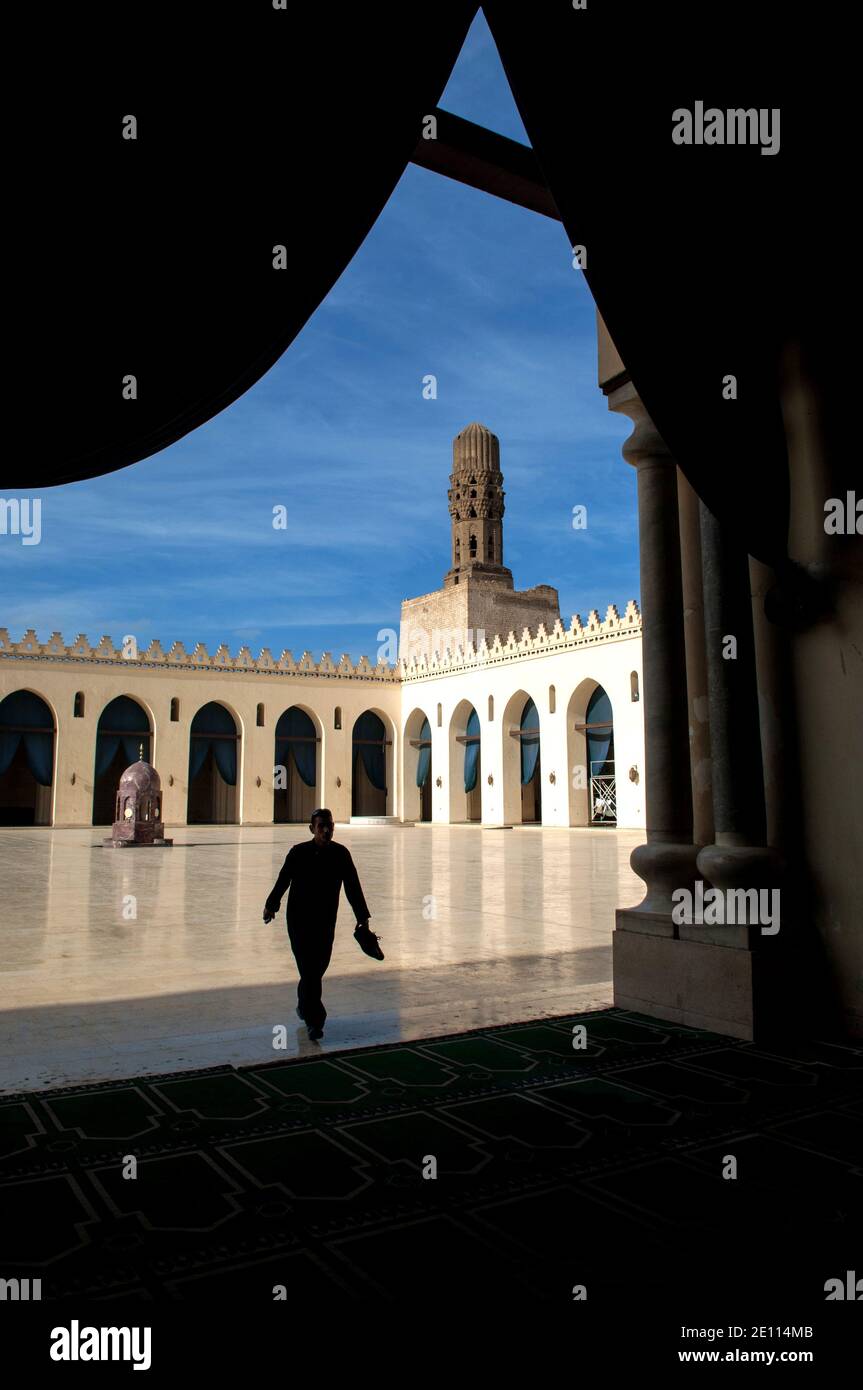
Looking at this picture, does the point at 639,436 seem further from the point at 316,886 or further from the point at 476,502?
the point at 476,502

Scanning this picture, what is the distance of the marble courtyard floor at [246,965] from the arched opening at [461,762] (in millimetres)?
17864

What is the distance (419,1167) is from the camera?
111 inches

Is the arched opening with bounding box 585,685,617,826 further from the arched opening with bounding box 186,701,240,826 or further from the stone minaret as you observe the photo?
the stone minaret

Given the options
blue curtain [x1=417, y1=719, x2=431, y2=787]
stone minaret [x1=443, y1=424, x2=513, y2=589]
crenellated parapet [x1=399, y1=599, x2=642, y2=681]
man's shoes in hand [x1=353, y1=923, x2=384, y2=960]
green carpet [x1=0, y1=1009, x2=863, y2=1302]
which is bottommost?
green carpet [x1=0, y1=1009, x2=863, y2=1302]

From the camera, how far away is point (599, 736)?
26.2m

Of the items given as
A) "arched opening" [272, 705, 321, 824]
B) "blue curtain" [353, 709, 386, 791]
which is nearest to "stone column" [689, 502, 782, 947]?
"arched opening" [272, 705, 321, 824]

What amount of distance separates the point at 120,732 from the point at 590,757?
47.3 feet

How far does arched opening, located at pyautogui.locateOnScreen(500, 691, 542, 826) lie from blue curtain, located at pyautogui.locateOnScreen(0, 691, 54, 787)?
13683mm

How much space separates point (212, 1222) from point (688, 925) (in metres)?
2.89

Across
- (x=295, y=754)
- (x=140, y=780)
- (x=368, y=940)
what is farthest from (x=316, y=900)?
(x=295, y=754)

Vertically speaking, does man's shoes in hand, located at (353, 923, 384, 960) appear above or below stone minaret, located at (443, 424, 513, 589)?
below

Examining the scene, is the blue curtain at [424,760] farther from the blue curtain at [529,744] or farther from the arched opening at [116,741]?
the arched opening at [116,741]

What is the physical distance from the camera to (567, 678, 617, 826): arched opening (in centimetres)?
2611
